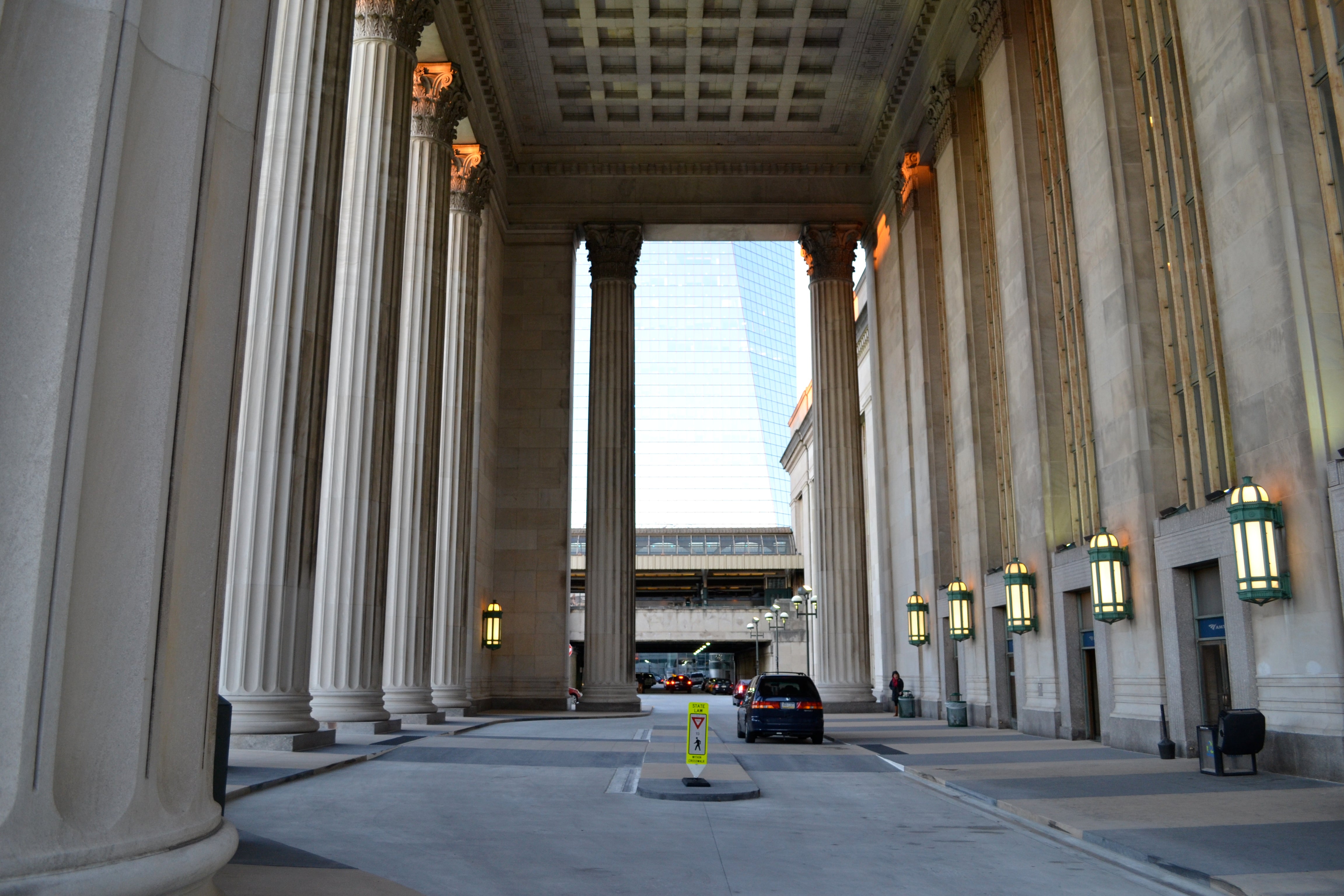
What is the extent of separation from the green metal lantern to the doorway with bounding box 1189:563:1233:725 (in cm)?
2591

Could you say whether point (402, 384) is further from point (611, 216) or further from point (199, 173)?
point (199, 173)

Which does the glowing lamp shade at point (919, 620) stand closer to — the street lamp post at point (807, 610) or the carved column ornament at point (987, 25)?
the street lamp post at point (807, 610)

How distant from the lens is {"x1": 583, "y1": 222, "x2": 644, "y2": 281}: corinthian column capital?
4216cm

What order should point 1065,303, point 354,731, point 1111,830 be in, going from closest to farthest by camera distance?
point 1111,830 → point 354,731 → point 1065,303

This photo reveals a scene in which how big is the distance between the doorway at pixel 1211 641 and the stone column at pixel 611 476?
951 inches

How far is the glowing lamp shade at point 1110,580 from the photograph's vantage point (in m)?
20.3

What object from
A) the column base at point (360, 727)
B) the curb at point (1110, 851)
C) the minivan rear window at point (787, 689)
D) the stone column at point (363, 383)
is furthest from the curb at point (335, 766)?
the minivan rear window at point (787, 689)

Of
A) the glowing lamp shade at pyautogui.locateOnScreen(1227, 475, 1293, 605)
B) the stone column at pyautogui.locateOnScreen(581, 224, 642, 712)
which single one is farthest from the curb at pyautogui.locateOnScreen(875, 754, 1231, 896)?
the stone column at pyautogui.locateOnScreen(581, 224, 642, 712)

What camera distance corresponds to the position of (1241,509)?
15.5 m

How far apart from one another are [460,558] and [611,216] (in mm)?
16752

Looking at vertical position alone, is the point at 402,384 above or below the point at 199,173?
above

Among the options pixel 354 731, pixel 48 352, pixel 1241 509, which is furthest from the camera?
pixel 354 731

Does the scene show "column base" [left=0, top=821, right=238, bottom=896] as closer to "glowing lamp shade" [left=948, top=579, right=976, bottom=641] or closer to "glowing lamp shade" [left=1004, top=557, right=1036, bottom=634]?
"glowing lamp shade" [left=1004, top=557, right=1036, bottom=634]

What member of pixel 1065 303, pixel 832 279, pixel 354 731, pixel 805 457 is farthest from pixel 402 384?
pixel 805 457
